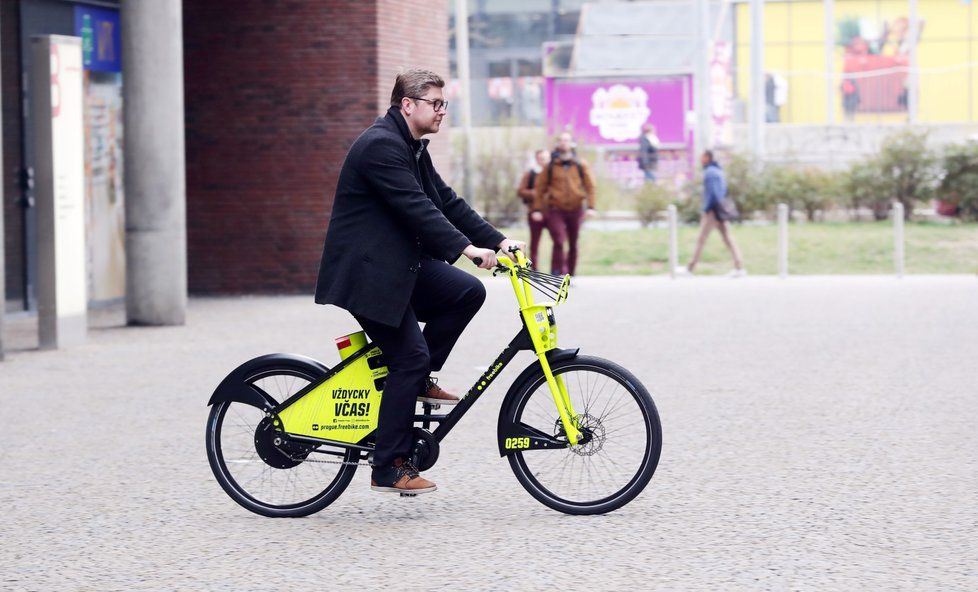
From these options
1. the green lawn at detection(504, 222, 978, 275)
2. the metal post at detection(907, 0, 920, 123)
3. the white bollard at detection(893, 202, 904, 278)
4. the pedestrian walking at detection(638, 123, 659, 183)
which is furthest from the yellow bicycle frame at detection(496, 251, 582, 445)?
the metal post at detection(907, 0, 920, 123)

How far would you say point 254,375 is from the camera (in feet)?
21.7

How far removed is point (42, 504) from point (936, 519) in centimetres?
362

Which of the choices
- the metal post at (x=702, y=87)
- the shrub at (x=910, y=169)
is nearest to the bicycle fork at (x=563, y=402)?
the shrub at (x=910, y=169)

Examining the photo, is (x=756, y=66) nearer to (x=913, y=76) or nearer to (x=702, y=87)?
(x=702, y=87)

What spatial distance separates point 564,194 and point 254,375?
12.3 meters

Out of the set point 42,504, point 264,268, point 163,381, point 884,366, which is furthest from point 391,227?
point 264,268

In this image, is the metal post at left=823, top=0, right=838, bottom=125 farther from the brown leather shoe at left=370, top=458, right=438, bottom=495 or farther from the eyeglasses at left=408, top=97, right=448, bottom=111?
the brown leather shoe at left=370, top=458, right=438, bottom=495

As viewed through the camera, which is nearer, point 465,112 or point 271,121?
point 271,121

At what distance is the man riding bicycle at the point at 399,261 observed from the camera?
6.31m

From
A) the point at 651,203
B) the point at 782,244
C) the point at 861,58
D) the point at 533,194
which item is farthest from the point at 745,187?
the point at 861,58

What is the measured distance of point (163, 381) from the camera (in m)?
11.2

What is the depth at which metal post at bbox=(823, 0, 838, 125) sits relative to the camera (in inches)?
2203

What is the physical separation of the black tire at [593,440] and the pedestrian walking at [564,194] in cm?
1212

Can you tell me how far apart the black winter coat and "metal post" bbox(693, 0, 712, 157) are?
25.4 metres
